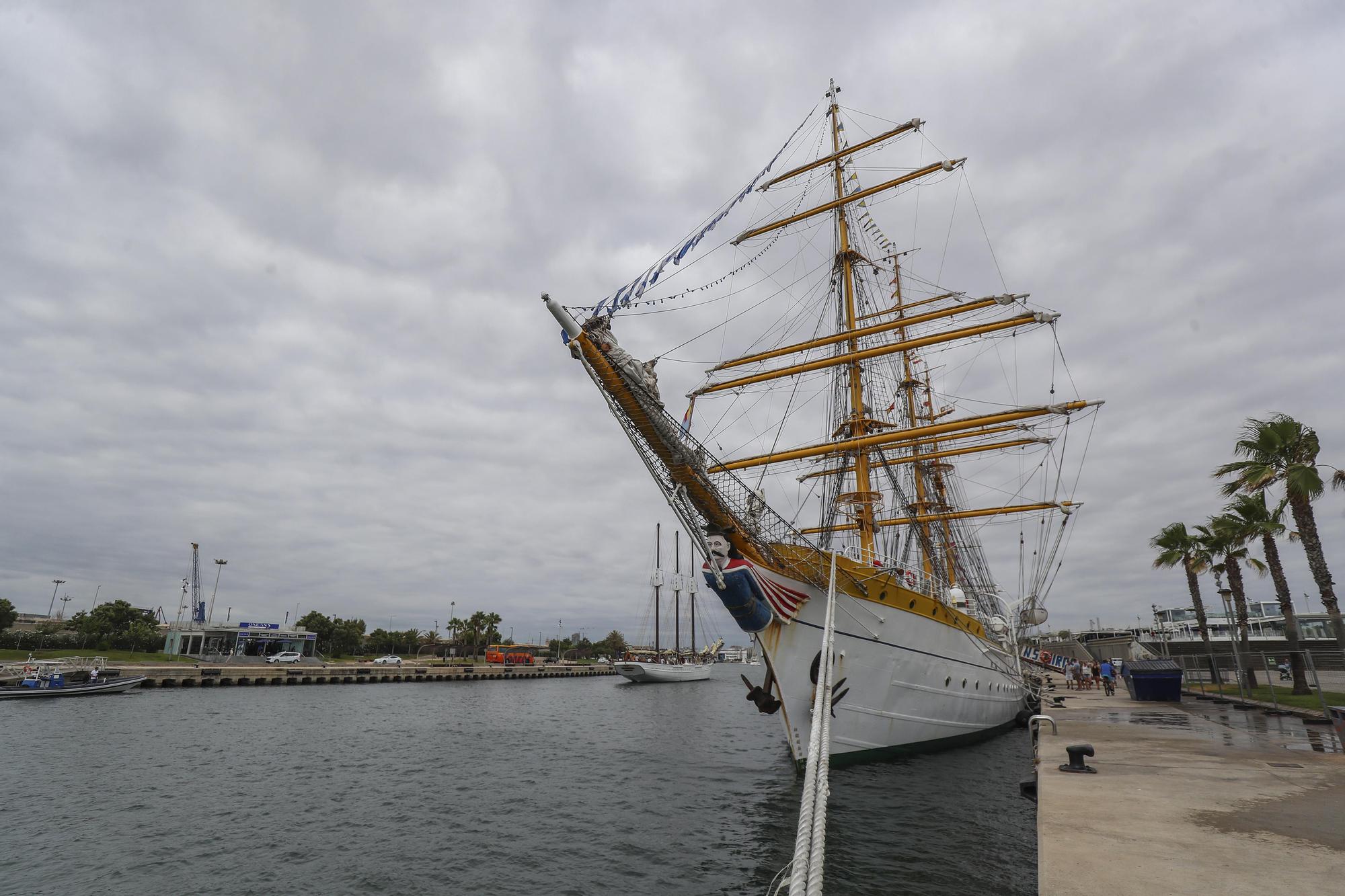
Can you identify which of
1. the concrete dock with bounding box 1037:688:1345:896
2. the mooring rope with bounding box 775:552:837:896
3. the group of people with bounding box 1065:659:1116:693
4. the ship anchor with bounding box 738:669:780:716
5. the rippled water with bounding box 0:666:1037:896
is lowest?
the rippled water with bounding box 0:666:1037:896

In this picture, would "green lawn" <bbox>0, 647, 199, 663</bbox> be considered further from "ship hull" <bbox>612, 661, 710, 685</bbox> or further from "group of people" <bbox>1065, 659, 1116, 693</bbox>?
"group of people" <bbox>1065, 659, 1116, 693</bbox>

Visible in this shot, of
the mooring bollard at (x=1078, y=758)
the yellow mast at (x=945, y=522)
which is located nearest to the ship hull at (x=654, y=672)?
the yellow mast at (x=945, y=522)

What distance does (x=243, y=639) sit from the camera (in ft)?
267

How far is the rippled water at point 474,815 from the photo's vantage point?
9.52 meters

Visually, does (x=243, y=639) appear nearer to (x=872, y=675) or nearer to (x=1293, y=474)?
(x=872, y=675)

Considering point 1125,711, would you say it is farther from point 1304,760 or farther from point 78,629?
point 78,629

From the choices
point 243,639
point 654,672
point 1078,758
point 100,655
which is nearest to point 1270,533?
point 1078,758

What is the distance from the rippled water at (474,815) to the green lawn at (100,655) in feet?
142

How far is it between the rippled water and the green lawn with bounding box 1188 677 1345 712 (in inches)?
280

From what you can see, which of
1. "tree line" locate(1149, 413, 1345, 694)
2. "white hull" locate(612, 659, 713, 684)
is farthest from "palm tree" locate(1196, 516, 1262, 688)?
"white hull" locate(612, 659, 713, 684)

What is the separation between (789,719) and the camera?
13914mm

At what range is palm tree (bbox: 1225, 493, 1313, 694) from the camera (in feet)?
65.9

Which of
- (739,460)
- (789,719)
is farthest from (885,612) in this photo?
(739,460)

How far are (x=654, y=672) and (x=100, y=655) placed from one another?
180 feet
